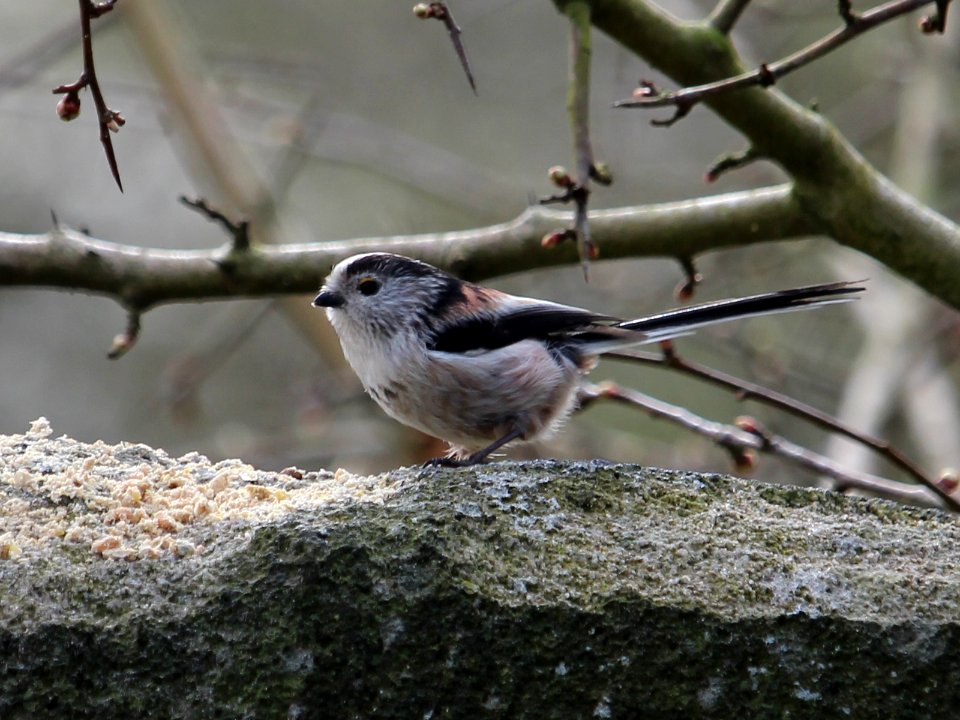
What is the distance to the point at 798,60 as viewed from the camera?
9.52 ft

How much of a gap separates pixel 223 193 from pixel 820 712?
16.4ft

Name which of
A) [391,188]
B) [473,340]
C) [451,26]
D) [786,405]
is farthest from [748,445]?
[391,188]

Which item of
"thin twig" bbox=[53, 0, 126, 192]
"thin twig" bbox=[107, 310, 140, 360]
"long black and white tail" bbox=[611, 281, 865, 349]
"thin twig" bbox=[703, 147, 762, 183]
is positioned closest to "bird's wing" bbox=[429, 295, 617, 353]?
"long black and white tail" bbox=[611, 281, 865, 349]

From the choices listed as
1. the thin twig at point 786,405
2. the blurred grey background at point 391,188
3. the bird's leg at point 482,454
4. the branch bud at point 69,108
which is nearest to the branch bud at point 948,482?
the thin twig at point 786,405

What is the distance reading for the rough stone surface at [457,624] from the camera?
1860 mm

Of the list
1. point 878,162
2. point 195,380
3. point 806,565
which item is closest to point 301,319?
point 195,380

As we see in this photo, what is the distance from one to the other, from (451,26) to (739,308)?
1301mm

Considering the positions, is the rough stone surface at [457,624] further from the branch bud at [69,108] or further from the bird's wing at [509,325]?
the bird's wing at [509,325]

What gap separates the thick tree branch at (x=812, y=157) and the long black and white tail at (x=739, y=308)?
0.27m

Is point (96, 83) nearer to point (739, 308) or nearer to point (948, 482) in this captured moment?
point (739, 308)

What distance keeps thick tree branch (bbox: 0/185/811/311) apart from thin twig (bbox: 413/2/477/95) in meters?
1.08

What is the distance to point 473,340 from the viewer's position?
3.43 metres

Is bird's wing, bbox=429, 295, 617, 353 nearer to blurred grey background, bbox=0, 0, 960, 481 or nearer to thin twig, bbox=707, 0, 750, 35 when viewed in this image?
thin twig, bbox=707, 0, 750, 35

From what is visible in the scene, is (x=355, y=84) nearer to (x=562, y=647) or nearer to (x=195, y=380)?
(x=195, y=380)
